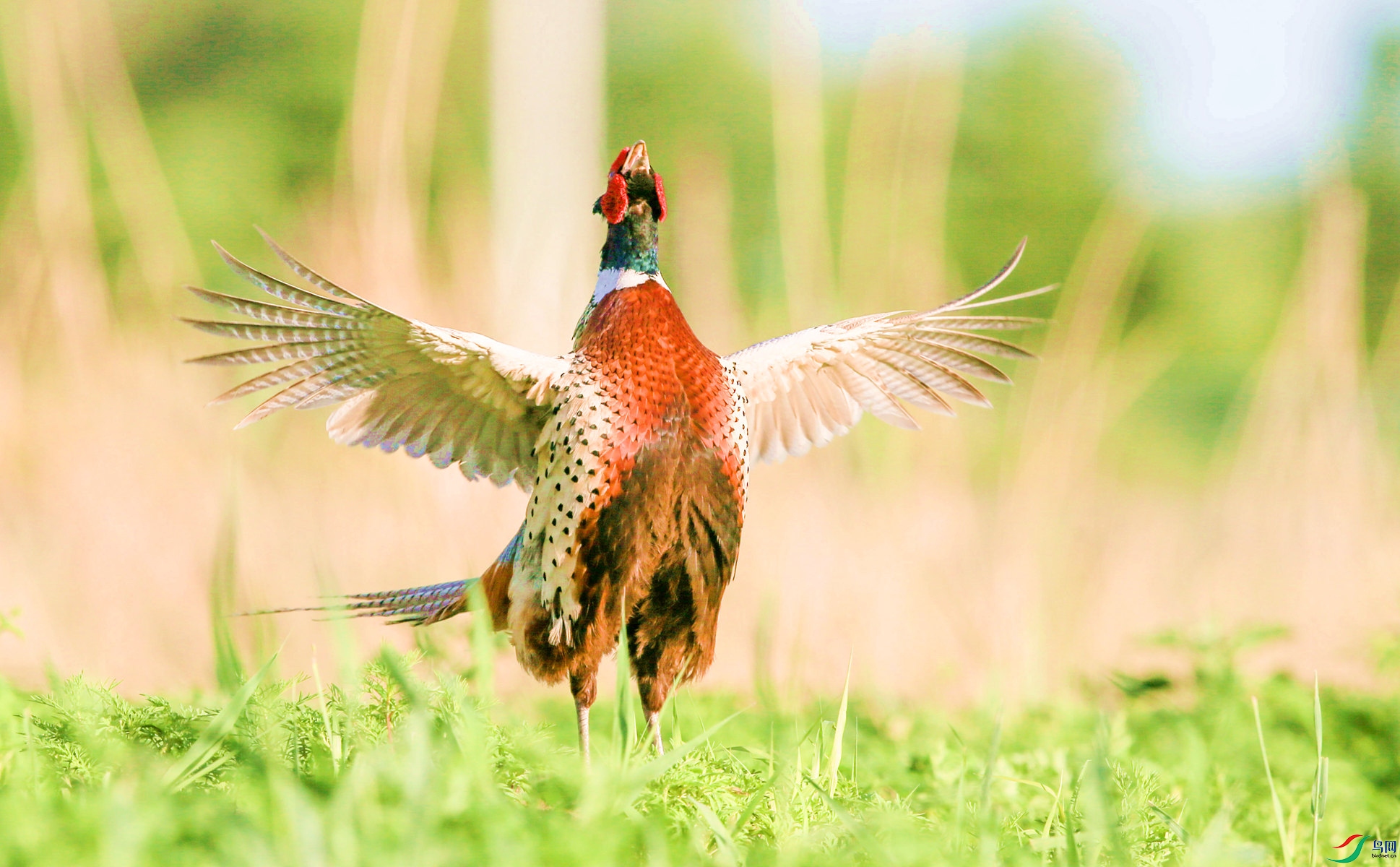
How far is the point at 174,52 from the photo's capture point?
19.0m

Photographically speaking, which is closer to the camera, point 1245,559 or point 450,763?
point 450,763

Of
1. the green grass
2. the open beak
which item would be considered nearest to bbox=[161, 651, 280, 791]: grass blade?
the green grass

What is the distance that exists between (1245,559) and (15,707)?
5.22 metres

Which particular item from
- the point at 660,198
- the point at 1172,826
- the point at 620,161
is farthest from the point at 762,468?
the point at 1172,826

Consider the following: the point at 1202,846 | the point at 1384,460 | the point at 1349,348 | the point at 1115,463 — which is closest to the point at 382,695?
the point at 1202,846

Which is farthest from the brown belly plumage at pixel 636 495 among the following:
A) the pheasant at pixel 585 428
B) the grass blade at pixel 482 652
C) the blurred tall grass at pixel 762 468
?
the blurred tall grass at pixel 762 468

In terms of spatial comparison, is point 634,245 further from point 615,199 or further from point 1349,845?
point 1349,845

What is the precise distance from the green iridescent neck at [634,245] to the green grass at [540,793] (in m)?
1.26

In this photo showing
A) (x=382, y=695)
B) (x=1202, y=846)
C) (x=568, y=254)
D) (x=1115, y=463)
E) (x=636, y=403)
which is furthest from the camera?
(x=1115, y=463)

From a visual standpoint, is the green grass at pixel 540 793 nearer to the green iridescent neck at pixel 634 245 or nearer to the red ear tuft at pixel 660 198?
the green iridescent neck at pixel 634 245

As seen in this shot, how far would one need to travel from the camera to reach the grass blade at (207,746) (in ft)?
7.22

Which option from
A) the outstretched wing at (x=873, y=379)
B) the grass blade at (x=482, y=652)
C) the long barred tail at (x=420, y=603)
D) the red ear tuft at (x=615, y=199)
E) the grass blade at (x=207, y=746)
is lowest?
the long barred tail at (x=420, y=603)

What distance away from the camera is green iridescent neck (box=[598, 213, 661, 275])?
3441 millimetres

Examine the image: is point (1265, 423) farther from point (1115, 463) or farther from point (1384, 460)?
point (1115, 463)
